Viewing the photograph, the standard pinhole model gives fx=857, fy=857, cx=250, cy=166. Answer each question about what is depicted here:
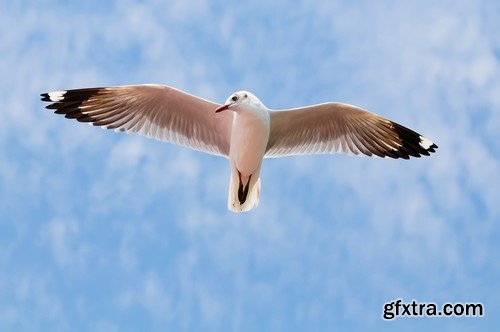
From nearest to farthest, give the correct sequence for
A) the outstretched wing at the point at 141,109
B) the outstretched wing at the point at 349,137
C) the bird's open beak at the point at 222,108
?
the bird's open beak at the point at 222,108, the outstretched wing at the point at 141,109, the outstretched wing at the point at 349,137

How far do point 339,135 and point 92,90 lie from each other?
273 cm

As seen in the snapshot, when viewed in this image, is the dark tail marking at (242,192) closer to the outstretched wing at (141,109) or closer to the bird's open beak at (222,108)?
the outstretched wing at (141,109)

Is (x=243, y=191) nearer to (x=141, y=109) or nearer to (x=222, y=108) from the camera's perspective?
(x=222, y=108)

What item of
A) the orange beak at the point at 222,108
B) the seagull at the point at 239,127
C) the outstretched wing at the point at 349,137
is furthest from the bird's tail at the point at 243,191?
the orange beak at the point at 222,108

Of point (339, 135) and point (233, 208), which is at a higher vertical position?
point (339, 135)

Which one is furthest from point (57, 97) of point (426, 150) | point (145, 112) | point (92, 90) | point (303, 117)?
point (426, 150)

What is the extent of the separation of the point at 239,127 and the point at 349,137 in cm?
138

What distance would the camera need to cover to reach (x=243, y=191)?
358 inches

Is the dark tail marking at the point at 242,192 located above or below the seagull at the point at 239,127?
below

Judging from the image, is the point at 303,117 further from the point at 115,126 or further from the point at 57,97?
the point at 57,97

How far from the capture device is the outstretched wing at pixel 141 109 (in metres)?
9.10

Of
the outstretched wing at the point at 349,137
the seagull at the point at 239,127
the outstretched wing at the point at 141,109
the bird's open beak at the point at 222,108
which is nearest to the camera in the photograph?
the bird's open beak at the point at 222,108

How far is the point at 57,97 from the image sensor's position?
917cm

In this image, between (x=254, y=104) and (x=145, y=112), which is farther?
(x=145, y=112)
